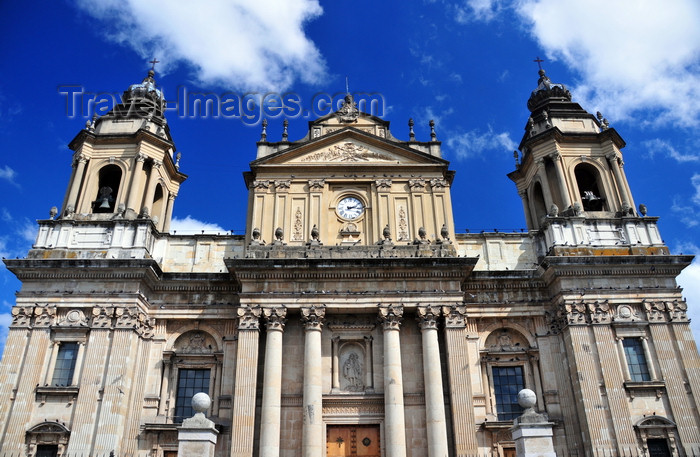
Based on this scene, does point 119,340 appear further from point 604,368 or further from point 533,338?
point 604,368

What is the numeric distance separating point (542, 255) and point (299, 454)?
13021 mm

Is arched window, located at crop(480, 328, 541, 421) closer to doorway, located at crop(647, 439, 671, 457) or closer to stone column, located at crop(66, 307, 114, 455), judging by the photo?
doorway, located at crop(647, 439, 671, 457)

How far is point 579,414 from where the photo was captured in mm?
21062

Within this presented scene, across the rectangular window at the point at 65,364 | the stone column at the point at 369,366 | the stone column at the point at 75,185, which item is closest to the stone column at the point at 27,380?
the rectangular window at the point at 65,364

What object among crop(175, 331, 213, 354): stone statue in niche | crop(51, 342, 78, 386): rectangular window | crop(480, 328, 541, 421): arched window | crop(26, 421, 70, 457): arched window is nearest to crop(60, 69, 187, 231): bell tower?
crop(175, 331, 213, 354): stone statue in niche

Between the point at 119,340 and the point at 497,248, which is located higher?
the point at 497,248

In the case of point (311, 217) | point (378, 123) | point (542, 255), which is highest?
point (378, 123)

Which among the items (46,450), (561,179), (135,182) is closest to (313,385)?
(46,450)

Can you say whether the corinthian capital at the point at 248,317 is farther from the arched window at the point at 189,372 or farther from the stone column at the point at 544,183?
the stone column at the point at 544,183

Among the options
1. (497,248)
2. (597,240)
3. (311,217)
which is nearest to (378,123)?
(311,217)

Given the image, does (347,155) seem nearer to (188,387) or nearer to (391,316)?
(391,316)

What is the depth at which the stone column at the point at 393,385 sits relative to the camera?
20141mm

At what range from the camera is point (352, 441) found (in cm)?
2114

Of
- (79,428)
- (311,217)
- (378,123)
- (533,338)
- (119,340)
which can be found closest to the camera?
(79,428)
